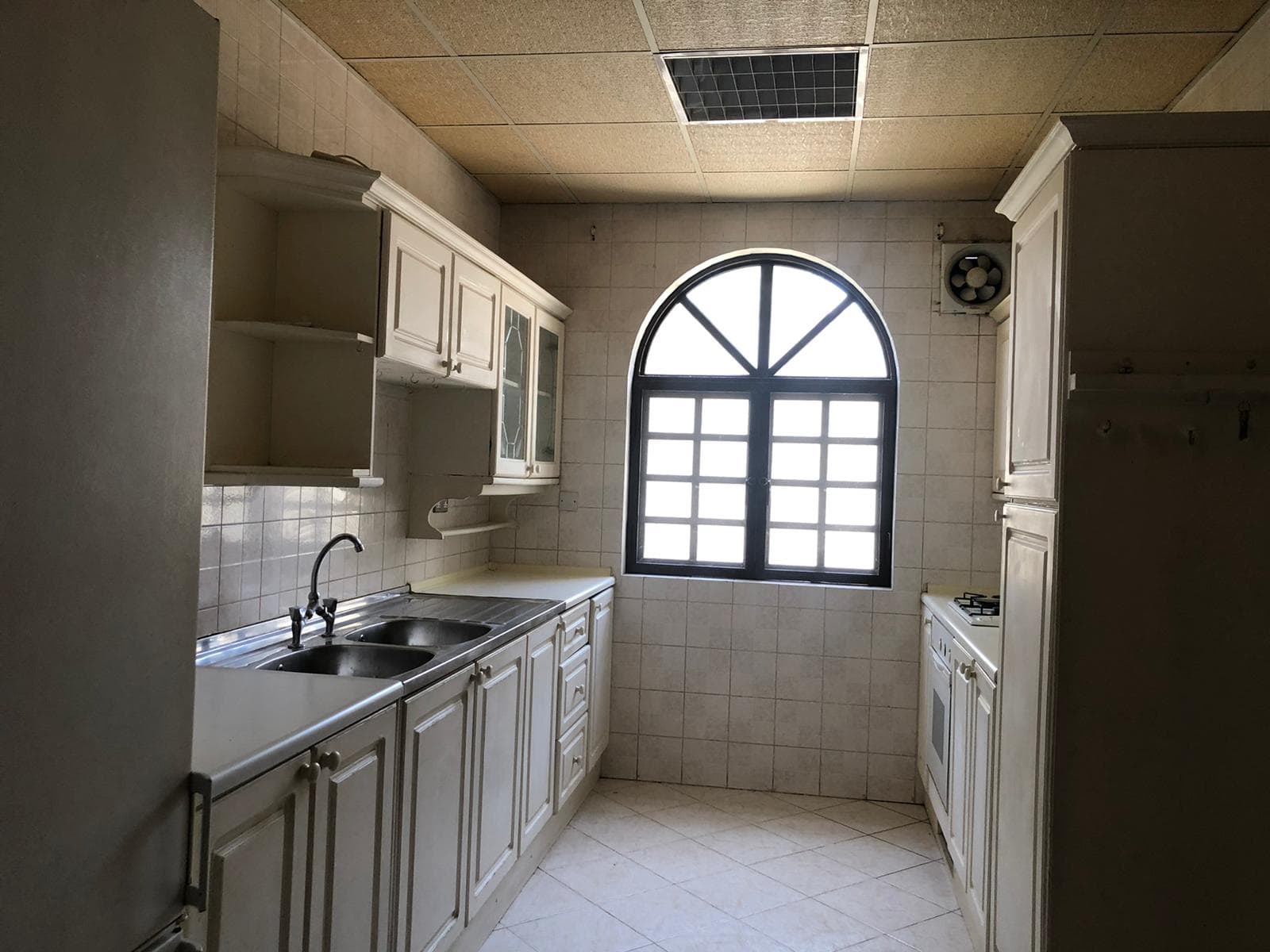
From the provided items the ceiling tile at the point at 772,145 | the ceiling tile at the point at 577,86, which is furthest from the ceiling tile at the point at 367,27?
the ceiling tile at the point at 772,145

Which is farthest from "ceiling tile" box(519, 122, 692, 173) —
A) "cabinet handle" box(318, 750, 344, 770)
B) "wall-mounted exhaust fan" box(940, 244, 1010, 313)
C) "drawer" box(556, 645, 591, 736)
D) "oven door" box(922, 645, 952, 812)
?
"cabinet handle" box(318, 750, 344, 770)

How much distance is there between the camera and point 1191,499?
171cm

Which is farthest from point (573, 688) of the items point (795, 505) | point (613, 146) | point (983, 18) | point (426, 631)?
point (983, 18)

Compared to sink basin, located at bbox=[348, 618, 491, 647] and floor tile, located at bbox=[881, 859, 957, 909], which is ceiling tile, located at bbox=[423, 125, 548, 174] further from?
floor tile, located at bbox=[881, 859, 957, 909]

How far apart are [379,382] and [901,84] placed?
2011 millimetres

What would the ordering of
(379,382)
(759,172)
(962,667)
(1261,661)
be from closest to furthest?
(1261,661) → (962,667) → (379,382) → (759,172)

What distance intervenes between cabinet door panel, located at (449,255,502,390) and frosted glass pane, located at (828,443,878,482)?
1737mm

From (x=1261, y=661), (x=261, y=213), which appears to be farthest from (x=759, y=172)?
(x=1261, y=661)

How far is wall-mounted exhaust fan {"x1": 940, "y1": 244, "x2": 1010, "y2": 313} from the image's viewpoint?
3.90 m

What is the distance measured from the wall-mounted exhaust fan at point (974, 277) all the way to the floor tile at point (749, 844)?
237cm

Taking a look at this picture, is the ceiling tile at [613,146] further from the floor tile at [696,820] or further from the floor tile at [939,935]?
the floor tile at [939,935]

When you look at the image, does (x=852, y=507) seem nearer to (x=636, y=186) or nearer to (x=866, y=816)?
(x=866, y=816)

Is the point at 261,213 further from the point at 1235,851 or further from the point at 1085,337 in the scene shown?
the point at 1235,851

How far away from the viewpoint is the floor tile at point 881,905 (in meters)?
2.87
